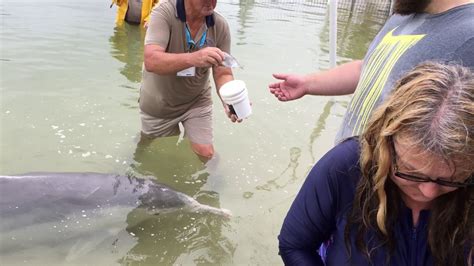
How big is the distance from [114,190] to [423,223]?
281 cm

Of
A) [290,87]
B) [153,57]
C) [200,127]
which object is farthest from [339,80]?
[200,127]

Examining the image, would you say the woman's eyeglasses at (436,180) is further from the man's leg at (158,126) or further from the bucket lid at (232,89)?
the man's leg at (158,126)

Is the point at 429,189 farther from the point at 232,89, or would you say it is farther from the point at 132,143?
the point at 132,143

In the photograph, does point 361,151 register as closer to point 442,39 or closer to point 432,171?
point 432,171

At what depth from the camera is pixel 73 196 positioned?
12.0 ft

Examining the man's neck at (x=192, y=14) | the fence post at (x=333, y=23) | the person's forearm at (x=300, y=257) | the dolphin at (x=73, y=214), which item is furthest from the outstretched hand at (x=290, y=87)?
the fence post at (x=333, y=23)

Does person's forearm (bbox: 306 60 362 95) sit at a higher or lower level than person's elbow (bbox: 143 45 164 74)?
higher

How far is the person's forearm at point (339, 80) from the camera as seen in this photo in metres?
2.50

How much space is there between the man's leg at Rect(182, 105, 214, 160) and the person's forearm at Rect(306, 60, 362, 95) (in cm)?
217

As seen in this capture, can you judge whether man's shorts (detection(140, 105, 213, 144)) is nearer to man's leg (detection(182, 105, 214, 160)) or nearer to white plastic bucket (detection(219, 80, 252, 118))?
man's leg (detection(182, 105, 214, 160))

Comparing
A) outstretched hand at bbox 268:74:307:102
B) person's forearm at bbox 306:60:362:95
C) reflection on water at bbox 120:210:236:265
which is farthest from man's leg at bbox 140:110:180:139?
person's forearm at bbox 306:60:362:95

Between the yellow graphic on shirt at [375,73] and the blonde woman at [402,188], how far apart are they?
324 millimetres

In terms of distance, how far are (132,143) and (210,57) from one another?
8.11 feet

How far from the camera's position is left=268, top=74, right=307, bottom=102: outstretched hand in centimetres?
268
